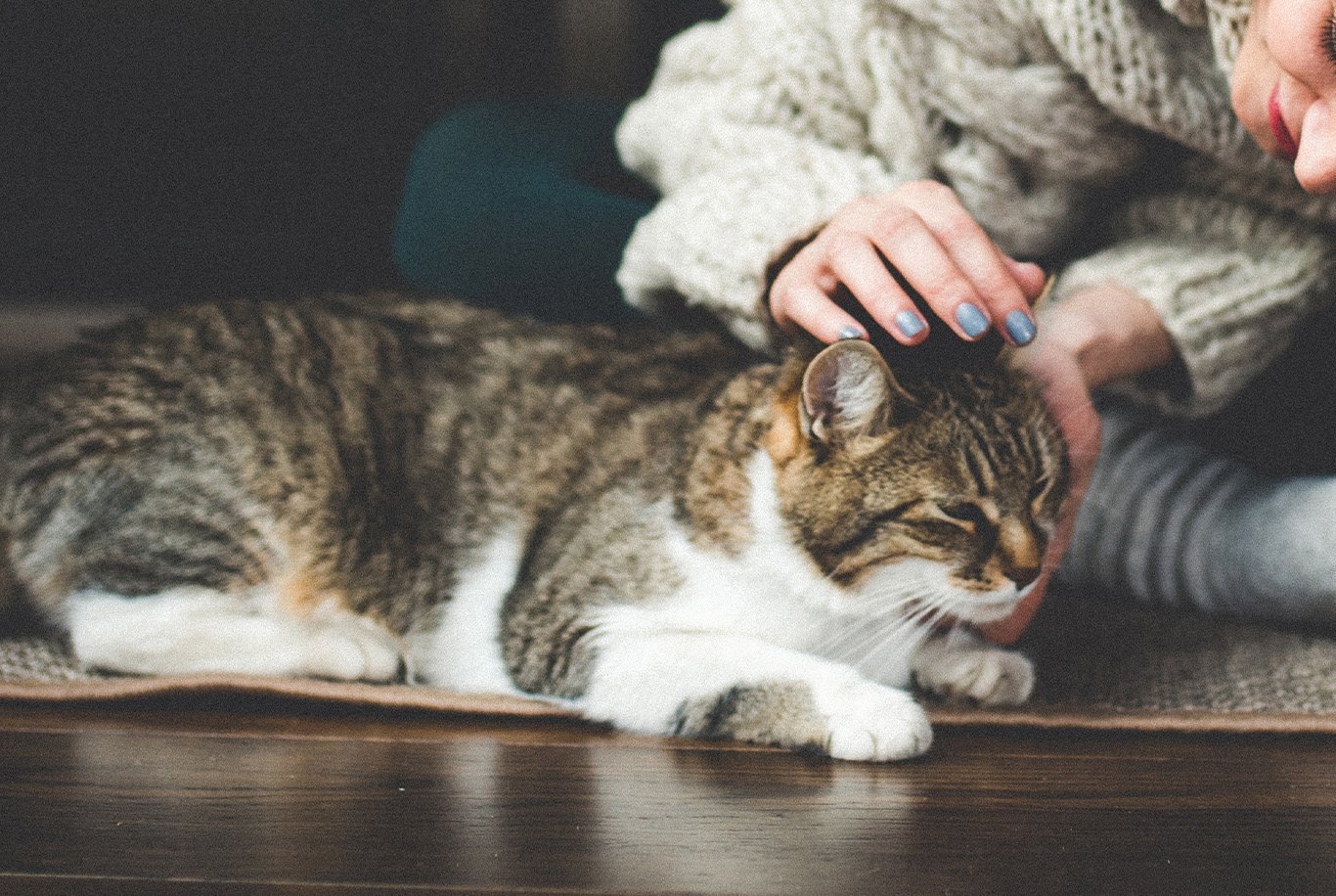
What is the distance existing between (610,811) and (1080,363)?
72cm

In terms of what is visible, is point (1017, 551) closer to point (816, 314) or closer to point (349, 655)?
point (816, 314)

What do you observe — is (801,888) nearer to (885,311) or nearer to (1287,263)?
(885,311)

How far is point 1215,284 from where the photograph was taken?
53.1 inches

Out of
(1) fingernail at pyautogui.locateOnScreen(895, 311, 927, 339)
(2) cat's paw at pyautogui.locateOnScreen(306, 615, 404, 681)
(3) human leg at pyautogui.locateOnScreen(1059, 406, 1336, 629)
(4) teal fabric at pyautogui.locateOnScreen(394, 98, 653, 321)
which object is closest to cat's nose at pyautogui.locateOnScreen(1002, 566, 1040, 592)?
(1) fingernail at pyautogui.locateOnScreen(895, 311, 927, 339)

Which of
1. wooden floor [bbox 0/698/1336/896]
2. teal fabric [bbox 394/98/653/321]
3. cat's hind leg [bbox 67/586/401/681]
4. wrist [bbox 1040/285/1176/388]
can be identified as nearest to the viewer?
wooden floor [bbox 0/698/1336/896]

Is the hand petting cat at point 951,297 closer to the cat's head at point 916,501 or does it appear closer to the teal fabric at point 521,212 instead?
the cat's head at point 916,501

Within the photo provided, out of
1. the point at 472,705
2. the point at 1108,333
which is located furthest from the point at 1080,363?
the point at 472,705

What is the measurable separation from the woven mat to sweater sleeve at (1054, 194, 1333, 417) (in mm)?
272

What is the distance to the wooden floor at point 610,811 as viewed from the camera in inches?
30.0

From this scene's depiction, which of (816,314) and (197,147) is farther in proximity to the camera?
(197,147)

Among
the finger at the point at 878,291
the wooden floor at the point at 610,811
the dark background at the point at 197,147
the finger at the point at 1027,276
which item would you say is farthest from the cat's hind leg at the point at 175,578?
the dark background at the point at 197,147

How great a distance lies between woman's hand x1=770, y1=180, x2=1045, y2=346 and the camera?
1016 mm

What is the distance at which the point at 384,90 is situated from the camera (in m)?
2.32

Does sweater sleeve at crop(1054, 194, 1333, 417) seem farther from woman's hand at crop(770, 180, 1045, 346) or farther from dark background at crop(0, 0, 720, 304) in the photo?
dark background at crop(0, 0, 720, 304)
